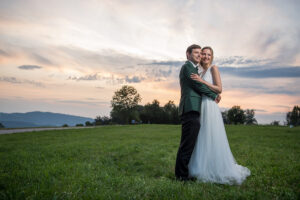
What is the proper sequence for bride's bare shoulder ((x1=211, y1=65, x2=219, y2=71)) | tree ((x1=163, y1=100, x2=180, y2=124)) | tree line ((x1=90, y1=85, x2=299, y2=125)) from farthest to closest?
tree ((x1=163, y1=100, x2=180, y2=124)) → tree line ((x1=90, y1=85, x2=299, y2=125)) → bride's bare shoulder ((x1=211, y1=65, x2=219, y2=71))

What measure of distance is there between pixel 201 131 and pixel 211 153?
580mm

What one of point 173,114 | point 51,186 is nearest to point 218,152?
point 51,186

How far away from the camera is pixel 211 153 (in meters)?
5.04

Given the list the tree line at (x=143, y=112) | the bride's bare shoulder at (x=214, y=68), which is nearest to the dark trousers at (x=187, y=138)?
the bride's bare shoulder at (x=214, y=68)

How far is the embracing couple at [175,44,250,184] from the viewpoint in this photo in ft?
15.9

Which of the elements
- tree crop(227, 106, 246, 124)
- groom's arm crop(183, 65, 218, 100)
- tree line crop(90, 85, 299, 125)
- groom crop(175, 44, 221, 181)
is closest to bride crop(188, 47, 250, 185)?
groom's arm crop(183, 65, 218, 100)

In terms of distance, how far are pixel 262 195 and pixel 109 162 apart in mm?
5221

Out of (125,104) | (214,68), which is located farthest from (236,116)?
(214,68)

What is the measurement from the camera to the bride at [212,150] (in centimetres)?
493

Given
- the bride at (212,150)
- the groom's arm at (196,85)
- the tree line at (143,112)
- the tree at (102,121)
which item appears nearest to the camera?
the groom's arm at (196,85)

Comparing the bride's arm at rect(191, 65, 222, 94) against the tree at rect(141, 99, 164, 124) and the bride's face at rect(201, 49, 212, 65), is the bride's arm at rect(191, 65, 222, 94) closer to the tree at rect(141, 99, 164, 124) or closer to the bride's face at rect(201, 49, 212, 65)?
the bride's face at rect(201, 49, 212, 65)

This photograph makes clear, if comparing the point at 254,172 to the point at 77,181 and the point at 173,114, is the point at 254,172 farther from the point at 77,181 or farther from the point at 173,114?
the point at 173,114

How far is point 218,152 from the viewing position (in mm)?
5035

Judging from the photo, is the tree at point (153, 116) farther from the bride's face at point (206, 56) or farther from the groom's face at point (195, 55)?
the groom's face at point (195, 55)
